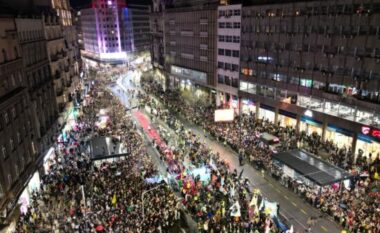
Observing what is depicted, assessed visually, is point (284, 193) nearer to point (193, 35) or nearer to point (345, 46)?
point (345, 46)

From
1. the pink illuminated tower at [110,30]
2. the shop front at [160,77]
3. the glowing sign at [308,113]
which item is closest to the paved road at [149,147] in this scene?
the shop front at [160,77]

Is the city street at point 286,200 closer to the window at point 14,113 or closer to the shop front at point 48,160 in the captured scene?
the shop front at point 48,160

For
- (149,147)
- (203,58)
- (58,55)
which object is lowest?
(149,147)

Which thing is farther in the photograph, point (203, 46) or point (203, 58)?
point (203, 58)

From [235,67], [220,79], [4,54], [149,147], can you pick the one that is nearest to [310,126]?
[235,67]

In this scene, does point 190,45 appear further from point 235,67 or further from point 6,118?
point 6,118

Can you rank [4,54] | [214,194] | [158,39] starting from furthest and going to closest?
[158,39], [214,194], [4,54]

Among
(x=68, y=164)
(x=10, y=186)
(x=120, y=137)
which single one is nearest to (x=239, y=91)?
(x=120, y=137)
